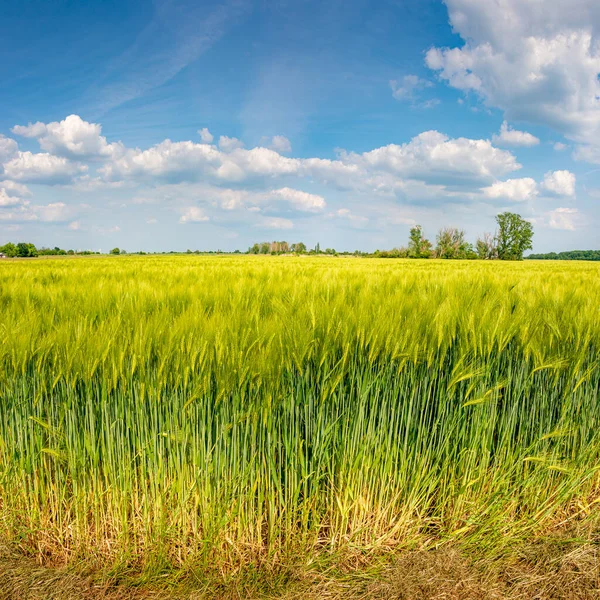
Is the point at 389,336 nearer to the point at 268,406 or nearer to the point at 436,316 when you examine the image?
the point at 436,316

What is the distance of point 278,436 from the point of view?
5.39 ft

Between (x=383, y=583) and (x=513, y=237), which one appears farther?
(x=513, y=237)

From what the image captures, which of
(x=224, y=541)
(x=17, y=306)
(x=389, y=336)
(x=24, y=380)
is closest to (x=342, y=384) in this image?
(x=389, y=336)

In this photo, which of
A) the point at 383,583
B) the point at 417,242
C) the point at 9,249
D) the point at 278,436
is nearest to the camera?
the point at 383,583

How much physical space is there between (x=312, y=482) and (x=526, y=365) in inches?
44.5

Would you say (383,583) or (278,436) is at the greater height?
(278,436)

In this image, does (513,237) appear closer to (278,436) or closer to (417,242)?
(417,242)

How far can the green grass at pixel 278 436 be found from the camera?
1550 mm

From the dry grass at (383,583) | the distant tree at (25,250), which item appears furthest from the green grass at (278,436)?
the distant tree at (25,250)

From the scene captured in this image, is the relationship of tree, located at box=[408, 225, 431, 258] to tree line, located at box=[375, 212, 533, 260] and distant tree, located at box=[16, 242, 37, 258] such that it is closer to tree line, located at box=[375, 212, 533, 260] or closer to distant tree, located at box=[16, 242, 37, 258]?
tree line, located at box=[375, 212, 533, 260]

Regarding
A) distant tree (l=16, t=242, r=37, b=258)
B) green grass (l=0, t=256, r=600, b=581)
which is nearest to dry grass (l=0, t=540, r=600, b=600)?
green grass (l=0, t=256, r=600, b=581)

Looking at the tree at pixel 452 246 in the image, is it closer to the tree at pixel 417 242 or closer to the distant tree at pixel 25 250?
the tree at pixel 417 242

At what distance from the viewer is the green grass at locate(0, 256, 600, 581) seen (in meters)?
1.55

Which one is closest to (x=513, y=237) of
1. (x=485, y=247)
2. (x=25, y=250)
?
(x=485, y=247)
